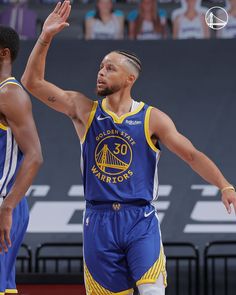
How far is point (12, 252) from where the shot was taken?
5656 millimetres

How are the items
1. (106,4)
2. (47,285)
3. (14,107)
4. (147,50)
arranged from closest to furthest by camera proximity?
(14,107) → (47,285) → (147,50) → (106,4)

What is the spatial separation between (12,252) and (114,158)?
93 centimetres

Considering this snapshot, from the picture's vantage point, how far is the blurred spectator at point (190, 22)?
12023 millimetres

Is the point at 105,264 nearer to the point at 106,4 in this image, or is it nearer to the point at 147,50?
the point at 147,50

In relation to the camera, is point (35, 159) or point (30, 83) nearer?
point (35, 159)

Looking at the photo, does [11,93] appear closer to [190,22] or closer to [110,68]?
[110,68]

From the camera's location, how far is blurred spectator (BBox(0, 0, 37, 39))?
1204cm

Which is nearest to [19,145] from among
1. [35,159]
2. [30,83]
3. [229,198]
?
Result: [35,159]

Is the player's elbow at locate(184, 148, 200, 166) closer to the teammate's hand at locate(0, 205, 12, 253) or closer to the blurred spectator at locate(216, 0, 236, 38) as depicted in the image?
the teammate's hand at locate(0, 205, 12, 253)

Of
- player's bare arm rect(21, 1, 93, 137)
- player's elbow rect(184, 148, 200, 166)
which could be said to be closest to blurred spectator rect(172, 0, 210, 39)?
player's bare arm rect(21, 1, 93, 137)

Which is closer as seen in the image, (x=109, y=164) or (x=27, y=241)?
(x=109, y=164)

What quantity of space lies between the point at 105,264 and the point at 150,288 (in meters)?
0.34

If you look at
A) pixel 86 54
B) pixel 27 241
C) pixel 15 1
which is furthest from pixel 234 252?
pixel 15 1

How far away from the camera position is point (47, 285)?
28.6 ft
